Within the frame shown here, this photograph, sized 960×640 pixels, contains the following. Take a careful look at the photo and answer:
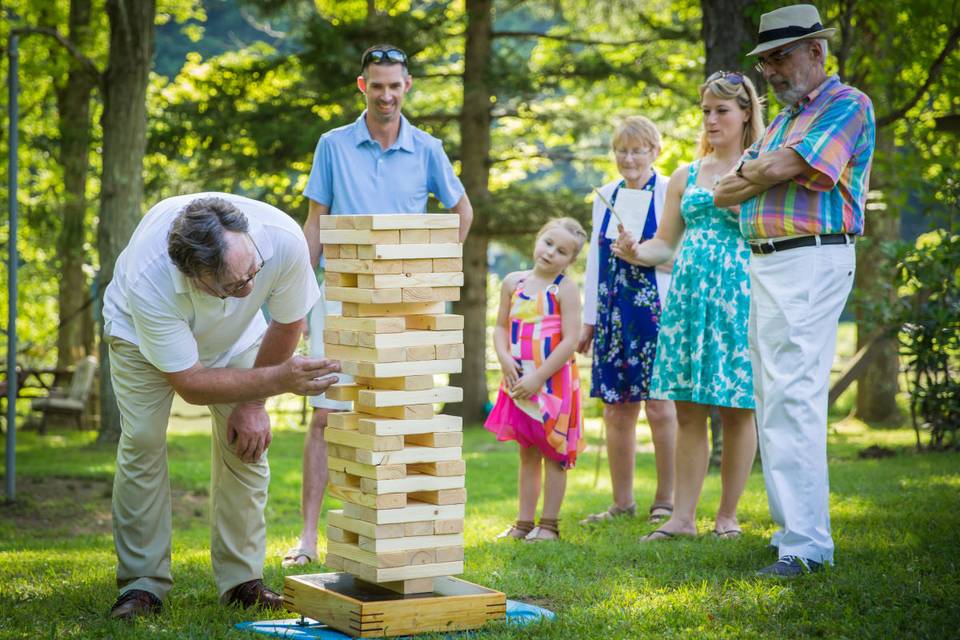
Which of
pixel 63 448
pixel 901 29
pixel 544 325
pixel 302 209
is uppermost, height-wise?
pixel 901 29

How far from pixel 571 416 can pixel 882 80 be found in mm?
5369

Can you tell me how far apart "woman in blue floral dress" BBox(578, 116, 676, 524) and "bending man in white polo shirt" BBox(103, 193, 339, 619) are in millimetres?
2174

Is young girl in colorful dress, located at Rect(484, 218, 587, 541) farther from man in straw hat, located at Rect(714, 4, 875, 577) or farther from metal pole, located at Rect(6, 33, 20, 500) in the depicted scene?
metal pole, located at Rect(6, 33, 20, 500)

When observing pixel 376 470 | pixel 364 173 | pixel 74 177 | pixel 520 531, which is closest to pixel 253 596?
pixel 376 470

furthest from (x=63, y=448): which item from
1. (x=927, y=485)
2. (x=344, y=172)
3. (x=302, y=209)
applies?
(x=927, y=485)

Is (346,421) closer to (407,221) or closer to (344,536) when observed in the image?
(344,536)

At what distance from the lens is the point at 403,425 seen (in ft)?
12.5

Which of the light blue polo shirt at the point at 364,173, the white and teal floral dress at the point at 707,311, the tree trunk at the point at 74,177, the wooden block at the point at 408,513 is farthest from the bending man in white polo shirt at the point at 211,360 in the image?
the tree trunk at the point at 74,177

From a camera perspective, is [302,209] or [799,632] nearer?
[799,632]

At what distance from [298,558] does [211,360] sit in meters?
1.25

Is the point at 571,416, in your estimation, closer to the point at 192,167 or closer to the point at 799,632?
the point at 799,632

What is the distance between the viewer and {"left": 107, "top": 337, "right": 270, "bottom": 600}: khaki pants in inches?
161

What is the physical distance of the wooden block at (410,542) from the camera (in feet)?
12.3

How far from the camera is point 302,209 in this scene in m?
14.7
